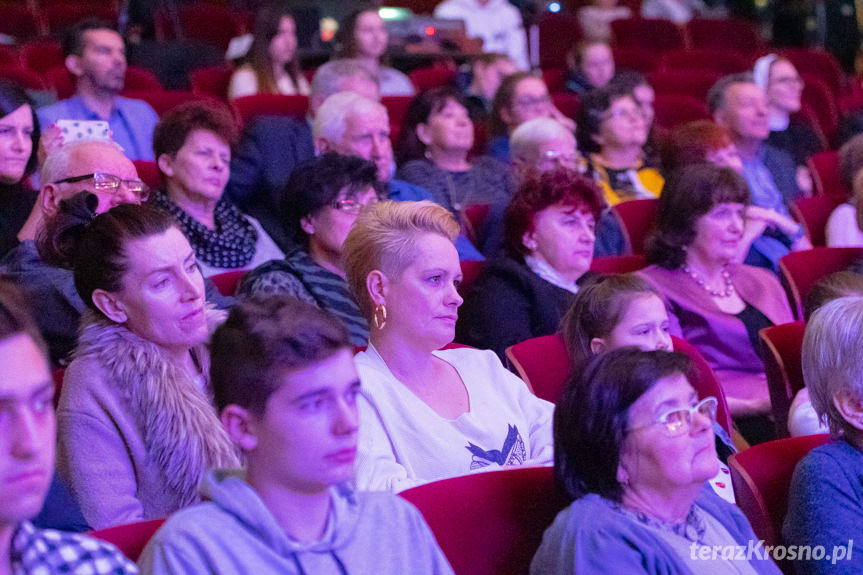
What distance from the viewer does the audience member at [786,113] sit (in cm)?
503

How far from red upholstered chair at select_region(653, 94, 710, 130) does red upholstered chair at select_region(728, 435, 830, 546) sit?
334 cm

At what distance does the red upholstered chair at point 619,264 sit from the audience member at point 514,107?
127 cm

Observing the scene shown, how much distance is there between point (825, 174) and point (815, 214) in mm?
775

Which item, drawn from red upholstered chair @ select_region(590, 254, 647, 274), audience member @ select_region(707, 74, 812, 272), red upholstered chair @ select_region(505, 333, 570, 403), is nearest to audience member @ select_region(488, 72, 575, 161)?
audience member @ select_region(707, 74, 812, 272)

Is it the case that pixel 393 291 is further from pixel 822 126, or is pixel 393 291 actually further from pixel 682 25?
pixel 682 25

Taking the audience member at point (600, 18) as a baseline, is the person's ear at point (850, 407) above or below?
below

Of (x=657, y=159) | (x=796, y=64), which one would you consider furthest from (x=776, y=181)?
(x=796, y=64)

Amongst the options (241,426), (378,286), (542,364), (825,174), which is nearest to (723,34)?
(825,174)

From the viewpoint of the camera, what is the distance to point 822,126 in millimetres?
5457

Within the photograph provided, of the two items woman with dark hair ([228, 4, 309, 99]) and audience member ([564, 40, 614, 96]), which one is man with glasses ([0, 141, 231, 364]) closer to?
woman with dark hair ([228, 4, 309, 99])

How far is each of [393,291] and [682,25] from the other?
552 centimetres

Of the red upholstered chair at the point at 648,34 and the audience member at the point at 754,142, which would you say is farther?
the red upholstered chair at the point at 648,34

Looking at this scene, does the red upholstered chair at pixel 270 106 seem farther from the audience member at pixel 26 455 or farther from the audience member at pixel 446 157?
the audience member at pixel 26 455

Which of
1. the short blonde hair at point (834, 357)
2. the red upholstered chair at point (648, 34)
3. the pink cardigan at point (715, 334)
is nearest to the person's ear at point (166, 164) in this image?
the pink cardigan at point (715, 334)
